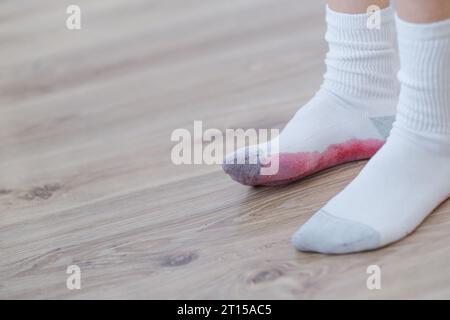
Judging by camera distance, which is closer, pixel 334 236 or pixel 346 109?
pixel 334 236

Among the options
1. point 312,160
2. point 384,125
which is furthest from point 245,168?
point 384,125

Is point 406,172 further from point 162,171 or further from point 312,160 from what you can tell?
point 162,171

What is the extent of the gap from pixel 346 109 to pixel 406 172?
0.56ft

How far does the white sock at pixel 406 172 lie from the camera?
797 mm

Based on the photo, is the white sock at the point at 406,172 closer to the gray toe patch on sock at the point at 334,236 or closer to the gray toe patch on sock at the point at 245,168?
the gray toe patch on sock at the point at 334,236

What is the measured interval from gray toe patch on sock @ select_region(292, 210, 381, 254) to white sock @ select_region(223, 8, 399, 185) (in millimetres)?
142

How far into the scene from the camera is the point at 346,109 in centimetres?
98

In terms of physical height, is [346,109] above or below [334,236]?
above

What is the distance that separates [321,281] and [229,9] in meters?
1.16

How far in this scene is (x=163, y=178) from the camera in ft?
3.47

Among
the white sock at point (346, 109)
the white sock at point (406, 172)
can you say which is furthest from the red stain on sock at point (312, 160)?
the white sock at point (406, 172)

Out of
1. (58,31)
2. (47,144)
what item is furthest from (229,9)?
(47,144)

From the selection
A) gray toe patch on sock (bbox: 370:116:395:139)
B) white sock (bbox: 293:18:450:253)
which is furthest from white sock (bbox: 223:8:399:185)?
white sock (bbox: 293:18:450:253)
